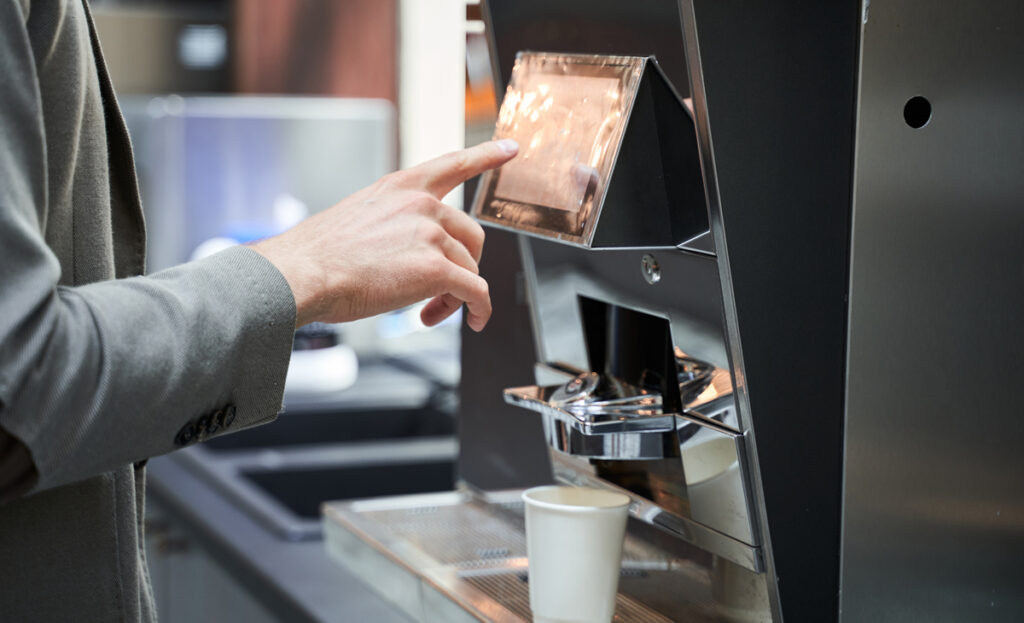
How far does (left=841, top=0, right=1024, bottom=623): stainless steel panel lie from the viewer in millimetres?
762

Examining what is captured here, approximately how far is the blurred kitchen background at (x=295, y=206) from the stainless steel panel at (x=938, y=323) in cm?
56

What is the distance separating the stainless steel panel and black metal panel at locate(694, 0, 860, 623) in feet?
0.04

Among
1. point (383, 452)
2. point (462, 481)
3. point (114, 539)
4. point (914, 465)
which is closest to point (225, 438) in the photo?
point (383, 452)

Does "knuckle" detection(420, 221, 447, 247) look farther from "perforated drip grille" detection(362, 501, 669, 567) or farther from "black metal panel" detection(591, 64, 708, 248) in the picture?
"perforated drip grille" detection(362, 501, 669, 567)

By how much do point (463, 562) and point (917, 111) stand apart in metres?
0.54

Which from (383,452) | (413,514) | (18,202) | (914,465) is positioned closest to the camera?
(18,202)

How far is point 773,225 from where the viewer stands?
0.77 m

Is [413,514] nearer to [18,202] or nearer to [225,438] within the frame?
[18,202]

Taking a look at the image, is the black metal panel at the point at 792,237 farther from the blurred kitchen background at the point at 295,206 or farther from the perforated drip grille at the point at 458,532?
the blurred kitchen background at the point at 295,206

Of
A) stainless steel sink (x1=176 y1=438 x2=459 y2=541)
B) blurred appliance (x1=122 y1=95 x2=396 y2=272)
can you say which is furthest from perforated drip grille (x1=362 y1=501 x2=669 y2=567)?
blurred appliance (x1=122 y1=95 x2=396 y2=272)

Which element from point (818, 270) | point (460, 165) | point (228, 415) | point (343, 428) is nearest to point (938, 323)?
point (818, 270)

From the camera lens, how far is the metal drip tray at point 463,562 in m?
0.92

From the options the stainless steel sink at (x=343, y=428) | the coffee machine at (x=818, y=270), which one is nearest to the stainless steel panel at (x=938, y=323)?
the coffee machine at (x=818, y=270)

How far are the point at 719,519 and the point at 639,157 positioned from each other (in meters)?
0.25
